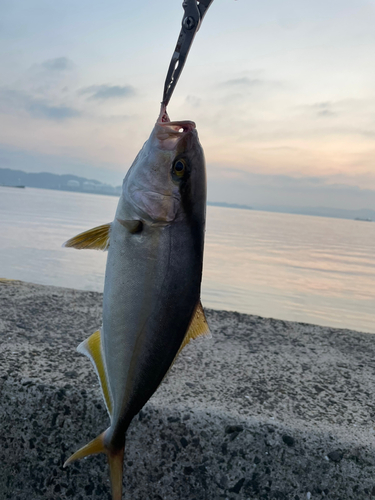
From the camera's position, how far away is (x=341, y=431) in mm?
2195

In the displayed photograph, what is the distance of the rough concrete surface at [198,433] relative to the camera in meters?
2.09

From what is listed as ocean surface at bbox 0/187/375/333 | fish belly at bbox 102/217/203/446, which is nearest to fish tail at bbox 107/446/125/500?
fish belly at bbox 102/217/203/446

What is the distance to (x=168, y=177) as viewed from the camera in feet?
5.22

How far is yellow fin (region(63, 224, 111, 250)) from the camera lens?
169 cm

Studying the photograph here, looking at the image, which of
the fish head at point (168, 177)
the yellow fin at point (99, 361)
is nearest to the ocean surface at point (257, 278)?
the yellow fin at point (99, 361)

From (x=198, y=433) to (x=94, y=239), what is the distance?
46.9 inches

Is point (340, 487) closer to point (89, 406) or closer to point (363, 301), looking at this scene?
point (89, 406)

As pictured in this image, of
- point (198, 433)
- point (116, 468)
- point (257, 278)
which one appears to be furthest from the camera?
point (257, 278)

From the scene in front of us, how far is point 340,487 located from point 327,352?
1.34m

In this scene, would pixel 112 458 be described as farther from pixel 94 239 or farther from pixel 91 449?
pixel 94 239

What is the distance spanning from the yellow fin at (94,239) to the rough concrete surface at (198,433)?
40.6 inches

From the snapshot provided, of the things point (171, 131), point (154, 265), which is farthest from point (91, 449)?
point (171, 131)

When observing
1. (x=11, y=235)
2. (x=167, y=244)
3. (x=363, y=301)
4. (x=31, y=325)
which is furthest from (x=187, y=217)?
(x=11, y=235)

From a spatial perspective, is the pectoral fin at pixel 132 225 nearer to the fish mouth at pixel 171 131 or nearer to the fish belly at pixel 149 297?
the fish belly at pixel 149 297
